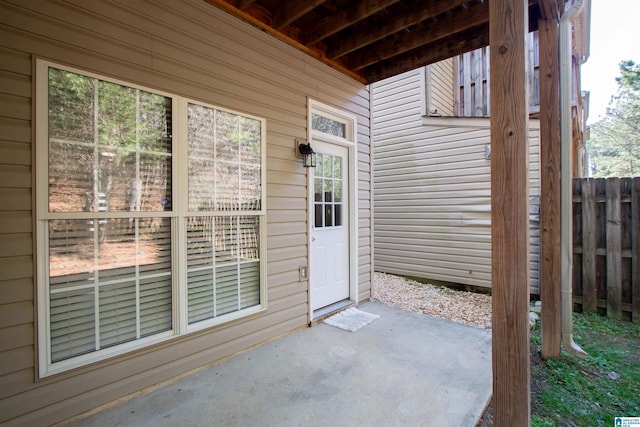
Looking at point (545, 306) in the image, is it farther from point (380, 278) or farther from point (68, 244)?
point (68, 244)

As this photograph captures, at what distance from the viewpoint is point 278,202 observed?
2.93 meters

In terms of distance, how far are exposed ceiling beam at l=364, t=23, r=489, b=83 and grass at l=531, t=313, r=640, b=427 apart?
309cm

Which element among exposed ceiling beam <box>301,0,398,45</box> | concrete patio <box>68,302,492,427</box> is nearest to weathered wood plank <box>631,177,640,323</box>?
concrete patio <box>68,302,492,427</box>

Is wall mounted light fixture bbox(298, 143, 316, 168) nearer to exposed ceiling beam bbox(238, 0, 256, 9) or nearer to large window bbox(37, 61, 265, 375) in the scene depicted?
large window bbox(37, 61, 265, 375)

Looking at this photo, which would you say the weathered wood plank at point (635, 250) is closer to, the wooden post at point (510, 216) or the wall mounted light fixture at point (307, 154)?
the wooden post at point (510, 216)

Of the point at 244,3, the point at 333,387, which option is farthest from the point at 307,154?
the point at 333,387

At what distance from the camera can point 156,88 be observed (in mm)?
2113

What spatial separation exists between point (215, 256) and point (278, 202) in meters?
0.82

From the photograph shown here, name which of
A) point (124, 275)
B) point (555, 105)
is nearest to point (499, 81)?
point (555, 105)

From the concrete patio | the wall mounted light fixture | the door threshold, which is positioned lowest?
the concrete patio

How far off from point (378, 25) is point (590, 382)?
3570 mm

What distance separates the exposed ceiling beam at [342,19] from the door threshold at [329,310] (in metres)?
2.96

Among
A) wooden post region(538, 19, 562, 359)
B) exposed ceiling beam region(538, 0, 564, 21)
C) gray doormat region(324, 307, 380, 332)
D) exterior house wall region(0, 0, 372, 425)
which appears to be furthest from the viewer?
gray doormat region(324, 307, 380, 332)

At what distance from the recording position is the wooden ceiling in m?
2.60
